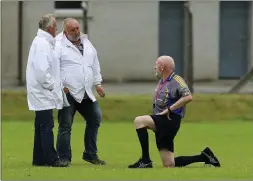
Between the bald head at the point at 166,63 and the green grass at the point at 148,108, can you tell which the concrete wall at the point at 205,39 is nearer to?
the green grass at the point at 148,108

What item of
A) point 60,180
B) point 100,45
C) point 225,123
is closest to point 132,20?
point 100,45

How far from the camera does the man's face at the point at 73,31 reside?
39.4 ft

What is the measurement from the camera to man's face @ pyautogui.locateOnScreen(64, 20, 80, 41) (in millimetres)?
12023

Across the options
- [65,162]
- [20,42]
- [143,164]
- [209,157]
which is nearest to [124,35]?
[20,42]

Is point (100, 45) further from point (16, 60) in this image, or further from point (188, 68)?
point (188, 68)

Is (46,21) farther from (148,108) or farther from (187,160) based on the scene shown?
(148,108)

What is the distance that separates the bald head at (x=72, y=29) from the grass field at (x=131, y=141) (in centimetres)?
154

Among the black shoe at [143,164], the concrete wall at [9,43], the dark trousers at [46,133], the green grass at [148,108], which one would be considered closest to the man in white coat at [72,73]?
the dark trousers at [46,133]

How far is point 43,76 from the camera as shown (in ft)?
38.0

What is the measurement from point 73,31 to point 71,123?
1116 mm

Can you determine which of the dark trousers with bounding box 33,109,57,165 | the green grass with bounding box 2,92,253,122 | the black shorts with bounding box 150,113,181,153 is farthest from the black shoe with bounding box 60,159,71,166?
the green grass with bounding box 2,92,253,122

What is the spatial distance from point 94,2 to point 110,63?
183 cm

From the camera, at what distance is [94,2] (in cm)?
2842

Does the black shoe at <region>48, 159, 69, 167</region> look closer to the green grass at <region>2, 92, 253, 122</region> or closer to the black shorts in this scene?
the black shorts
